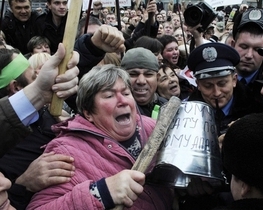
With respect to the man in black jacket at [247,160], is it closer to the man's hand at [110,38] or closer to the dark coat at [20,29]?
the man's hand at [110,38]

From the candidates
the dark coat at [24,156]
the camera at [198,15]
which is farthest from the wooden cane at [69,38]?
the camera at [198,15]

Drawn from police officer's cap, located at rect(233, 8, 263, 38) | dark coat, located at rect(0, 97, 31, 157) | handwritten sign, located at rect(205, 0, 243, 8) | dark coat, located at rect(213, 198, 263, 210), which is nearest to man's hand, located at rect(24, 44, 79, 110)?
dark coat, located at rect(0, 97, 31, 157)

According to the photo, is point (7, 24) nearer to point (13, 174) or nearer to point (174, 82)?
point (174, 82)

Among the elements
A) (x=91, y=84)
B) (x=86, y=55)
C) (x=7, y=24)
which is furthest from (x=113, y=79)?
(x=7, y=24)

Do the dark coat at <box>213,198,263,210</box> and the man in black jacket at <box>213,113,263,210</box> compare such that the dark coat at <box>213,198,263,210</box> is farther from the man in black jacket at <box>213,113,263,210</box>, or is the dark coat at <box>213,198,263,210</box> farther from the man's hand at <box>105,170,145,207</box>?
the man's hand at <box>105,170,145,207</box>

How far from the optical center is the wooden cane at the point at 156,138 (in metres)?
1.64

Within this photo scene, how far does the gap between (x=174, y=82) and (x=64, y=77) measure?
7.05 ft

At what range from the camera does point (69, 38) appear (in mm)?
1636

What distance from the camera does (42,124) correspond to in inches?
89.2

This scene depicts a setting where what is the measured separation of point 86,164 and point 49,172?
0.52 feet

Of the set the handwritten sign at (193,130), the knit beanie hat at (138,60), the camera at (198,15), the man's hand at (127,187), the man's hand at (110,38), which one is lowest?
the man's hand at (127,187)

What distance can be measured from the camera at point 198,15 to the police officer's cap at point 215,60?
30.2 inches

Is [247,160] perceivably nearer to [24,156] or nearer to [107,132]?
[107,132]

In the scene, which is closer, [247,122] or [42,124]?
[247,122]
